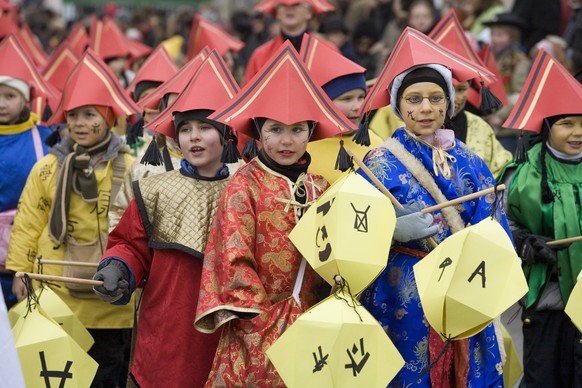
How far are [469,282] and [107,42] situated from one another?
6.63m

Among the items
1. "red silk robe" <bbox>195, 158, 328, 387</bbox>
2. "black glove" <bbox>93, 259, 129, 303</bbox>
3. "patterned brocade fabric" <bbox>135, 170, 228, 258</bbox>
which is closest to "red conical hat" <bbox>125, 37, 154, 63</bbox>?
"patterned brocade fabric" <bbox>135, 170, 228, 258</bbox>

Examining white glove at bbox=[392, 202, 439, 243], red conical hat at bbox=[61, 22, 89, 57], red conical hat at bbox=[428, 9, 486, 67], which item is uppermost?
red conical hat at bbox=[61, 22, 89, 57]

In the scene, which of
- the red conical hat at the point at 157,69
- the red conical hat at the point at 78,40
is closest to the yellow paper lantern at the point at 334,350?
the red conical hat at the point at 157,69

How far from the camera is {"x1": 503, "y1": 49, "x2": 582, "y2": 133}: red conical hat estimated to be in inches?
252

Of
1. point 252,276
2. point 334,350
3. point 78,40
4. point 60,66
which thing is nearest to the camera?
point 334,350

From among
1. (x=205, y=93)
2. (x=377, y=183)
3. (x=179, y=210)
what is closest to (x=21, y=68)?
(x=205, y=93)

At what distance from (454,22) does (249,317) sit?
306cm

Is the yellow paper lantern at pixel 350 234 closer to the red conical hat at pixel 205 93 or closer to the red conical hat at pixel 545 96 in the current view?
the red conical hat at pixel 205 93

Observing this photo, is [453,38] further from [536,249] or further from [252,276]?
[252,276]

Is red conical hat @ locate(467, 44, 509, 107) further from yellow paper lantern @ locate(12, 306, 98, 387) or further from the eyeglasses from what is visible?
yellow paper lantern @ locate(12, 306, 98, 387)

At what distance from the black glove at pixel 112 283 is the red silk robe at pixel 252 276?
426 millimetres

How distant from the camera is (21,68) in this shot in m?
8.28

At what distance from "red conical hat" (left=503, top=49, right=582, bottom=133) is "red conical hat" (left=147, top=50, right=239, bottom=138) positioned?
1449 millimetres

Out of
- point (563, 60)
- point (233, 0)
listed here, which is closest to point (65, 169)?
point (563, 60)
